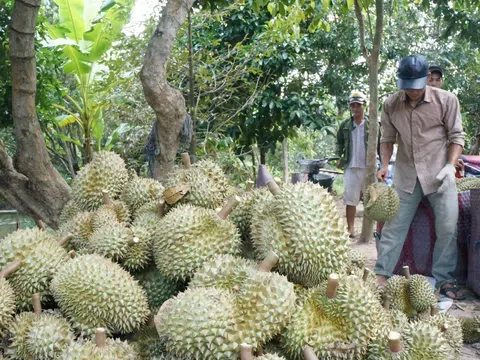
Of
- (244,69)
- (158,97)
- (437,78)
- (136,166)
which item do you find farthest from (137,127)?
(437,78)

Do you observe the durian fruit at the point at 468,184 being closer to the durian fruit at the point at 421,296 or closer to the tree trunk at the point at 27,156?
the durian fruit at the point at 421,296

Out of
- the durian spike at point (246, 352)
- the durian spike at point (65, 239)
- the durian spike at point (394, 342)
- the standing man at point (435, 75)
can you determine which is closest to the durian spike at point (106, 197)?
the durian spike at point (65, 239)

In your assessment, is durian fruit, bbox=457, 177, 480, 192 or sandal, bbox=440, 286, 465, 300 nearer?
sandal, bbox=440, 286, 465, 300

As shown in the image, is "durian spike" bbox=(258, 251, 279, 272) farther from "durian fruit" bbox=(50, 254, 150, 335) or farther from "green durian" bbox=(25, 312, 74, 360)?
"green durian" bbox=(25, 312, 74, 360)

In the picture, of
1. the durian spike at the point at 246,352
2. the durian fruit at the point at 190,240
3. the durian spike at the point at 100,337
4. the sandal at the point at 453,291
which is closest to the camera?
the durian spike at the point at 246,352

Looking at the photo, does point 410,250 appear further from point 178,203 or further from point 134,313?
point 134,313

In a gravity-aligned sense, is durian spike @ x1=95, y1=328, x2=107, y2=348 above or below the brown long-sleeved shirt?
below

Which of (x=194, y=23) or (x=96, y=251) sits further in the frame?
(x=194, y=23)

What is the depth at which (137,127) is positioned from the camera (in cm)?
621

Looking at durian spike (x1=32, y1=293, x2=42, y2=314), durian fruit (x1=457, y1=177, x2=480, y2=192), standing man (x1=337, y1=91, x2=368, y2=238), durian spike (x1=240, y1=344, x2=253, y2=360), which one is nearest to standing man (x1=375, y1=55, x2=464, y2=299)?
durian fruit (x1=457, y1=177, x2=480, y2=192)

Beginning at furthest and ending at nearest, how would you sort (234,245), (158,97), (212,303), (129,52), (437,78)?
(129,52) → (437,78) → (158,97) → (234,245) → (212,303)

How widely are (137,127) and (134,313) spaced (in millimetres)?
4989

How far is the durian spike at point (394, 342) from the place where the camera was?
1.32 metres

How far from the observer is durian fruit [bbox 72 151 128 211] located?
1994mm
